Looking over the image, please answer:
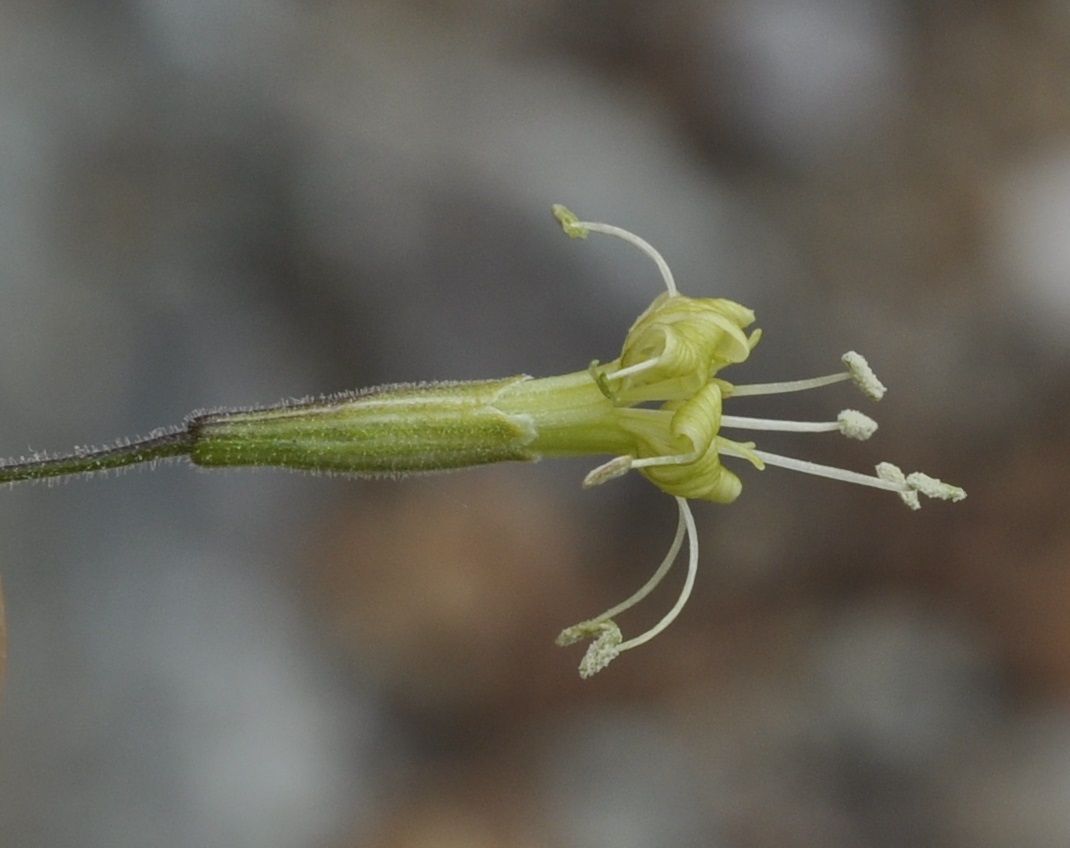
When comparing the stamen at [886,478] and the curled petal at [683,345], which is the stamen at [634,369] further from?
the stamen at [886,478]

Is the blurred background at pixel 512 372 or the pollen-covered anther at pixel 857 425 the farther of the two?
Result: the blurred background at pixel 512 372

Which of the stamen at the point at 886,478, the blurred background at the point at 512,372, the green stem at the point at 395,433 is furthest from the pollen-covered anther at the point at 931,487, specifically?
the blurred background at the point at 512,372

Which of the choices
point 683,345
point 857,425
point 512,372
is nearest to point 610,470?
point 683,345

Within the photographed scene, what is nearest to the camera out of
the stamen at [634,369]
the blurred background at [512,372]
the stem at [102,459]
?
the stem at [102,459]

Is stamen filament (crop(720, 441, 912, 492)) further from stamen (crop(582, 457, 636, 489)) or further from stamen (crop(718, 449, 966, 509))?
stamen (crop(582, 457, 636, 489))

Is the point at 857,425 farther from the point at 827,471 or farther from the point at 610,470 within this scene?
the point at 610,470

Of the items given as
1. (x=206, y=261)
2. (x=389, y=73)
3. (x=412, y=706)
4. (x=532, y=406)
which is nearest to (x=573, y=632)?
(x=532, y=406)

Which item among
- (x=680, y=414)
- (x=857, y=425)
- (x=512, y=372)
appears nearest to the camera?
(x=680, y=414)

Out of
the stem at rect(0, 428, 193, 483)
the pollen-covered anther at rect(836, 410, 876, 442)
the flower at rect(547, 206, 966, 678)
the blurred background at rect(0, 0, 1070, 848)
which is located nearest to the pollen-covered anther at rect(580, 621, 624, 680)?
the flower at rect(547, 206, 966, 678)
